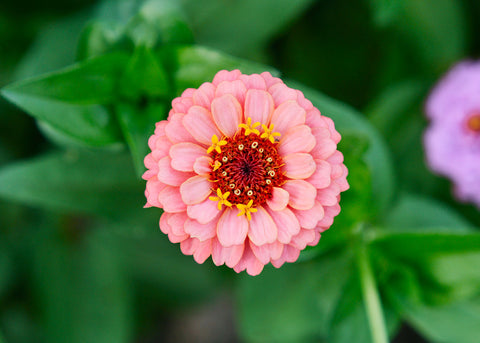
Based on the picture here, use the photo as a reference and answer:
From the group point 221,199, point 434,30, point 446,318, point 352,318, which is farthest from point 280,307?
point 434,30

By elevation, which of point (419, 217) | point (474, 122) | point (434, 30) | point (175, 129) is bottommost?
point (175, 129)

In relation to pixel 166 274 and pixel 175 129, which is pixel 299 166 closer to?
pixel 175 129

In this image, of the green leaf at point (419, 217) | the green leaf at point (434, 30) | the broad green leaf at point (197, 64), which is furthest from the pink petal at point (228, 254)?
the green leaf at point (434, 30)

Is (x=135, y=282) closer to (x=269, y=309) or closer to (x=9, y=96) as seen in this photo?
(x=269, y=309)

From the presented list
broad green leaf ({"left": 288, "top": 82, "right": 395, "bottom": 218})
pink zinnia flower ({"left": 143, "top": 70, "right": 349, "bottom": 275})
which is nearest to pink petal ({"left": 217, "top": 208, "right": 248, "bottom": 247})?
pink zinnia flower ({"left": 143, "top": 70, "right": 349, "bottom": 275})

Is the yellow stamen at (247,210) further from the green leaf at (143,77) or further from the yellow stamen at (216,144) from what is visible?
the green leaf at (143,77)
